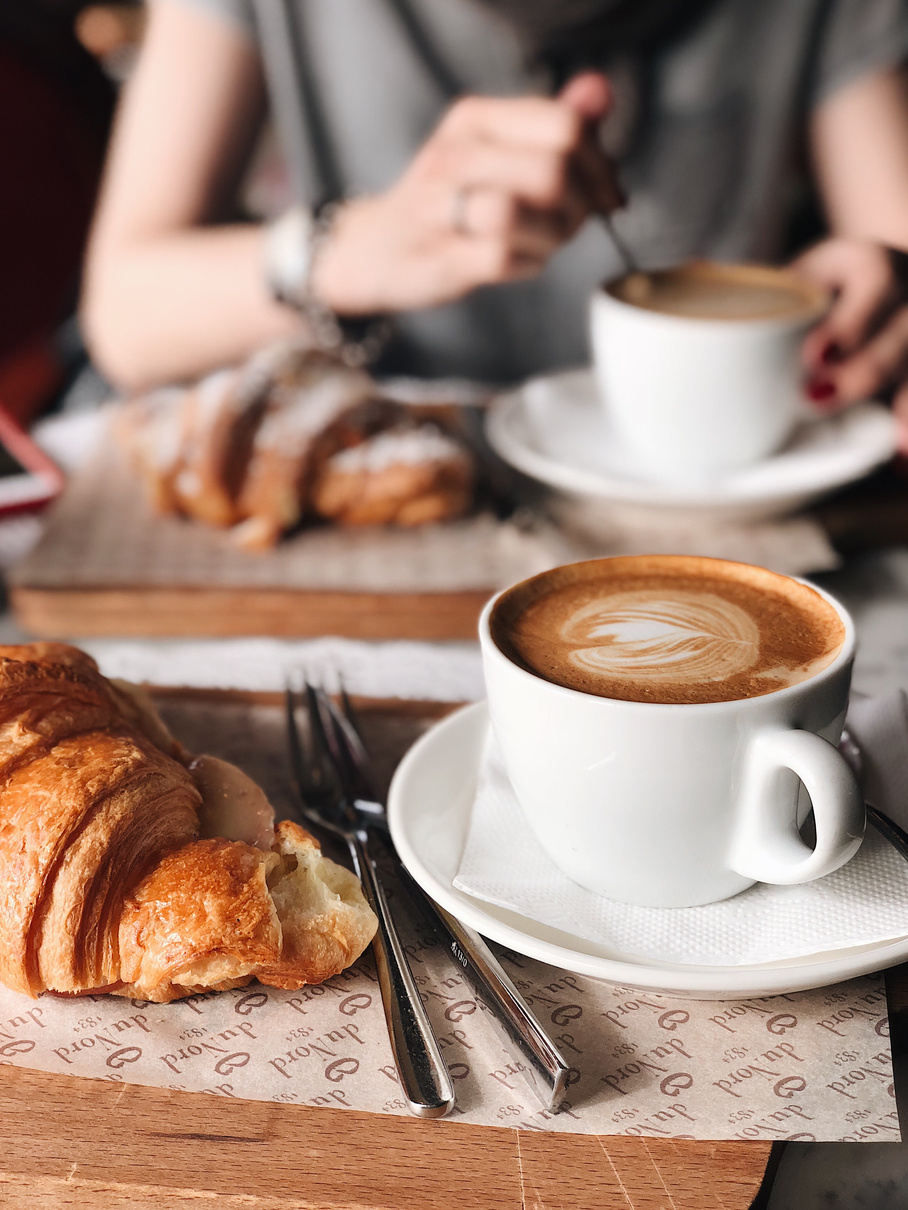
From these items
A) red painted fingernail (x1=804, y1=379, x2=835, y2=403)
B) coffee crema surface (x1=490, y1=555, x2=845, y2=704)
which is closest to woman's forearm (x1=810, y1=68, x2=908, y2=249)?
red painted fingernail (x1=804, y1=379, x2=835, y2=403)

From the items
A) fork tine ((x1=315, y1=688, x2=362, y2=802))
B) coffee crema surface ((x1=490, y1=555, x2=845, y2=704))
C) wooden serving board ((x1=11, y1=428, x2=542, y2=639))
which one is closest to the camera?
coffee crema surface ((x1=490, y1=555, x2=845, y2=704))

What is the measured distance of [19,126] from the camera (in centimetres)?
180

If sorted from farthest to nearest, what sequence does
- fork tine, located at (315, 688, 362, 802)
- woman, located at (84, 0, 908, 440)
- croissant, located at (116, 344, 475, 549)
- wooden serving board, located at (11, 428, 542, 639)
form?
woman, located at (84, 0, 908, 440) < croissant, located at (116, 344, 475, 549) < wooden serving board, located at (11, 428, 542, 639) < fork tine, located at (315, 688, 362, 802)

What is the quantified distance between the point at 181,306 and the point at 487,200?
562 millimetres

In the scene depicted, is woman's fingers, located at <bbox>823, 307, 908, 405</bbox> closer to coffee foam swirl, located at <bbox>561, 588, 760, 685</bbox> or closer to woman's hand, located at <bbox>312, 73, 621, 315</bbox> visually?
woman's hand, located at <bbox>312, 73, 621, 315</bbox>

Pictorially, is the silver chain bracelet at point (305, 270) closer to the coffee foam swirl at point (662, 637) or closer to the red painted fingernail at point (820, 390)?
the red painted fingernail at point (820, 390)

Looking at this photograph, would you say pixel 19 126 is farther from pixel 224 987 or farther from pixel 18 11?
pixel 224 987

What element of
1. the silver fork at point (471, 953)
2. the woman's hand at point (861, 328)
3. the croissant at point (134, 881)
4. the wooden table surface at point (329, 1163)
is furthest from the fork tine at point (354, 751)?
the woman's hand at point (861, 328)

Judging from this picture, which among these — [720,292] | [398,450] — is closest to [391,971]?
[398,450]

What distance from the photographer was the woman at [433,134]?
144 cm

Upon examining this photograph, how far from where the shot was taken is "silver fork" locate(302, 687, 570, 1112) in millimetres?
426

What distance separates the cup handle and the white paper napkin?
2 cm

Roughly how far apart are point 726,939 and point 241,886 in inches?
8.8

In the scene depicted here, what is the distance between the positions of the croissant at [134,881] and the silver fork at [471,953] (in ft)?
0.15
